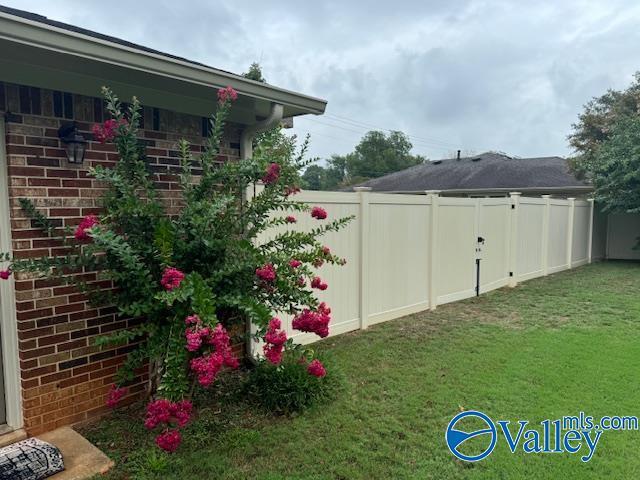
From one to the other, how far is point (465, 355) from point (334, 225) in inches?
87.6

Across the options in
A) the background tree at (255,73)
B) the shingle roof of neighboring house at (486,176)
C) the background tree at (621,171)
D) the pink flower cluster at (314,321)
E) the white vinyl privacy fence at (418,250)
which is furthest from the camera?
the shingle roof of neighboring house at (486,176)

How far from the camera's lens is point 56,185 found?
3.11 metres

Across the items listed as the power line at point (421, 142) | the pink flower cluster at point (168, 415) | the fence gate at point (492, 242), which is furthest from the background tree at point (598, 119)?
the power line at point (421, 142)

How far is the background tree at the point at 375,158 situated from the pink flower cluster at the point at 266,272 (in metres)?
43.2

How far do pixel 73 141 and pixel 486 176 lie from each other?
19.1 metres

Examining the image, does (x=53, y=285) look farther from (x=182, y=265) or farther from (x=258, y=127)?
(x=258, y=127)

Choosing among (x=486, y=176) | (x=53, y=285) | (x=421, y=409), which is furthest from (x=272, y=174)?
(x=486, y=176)

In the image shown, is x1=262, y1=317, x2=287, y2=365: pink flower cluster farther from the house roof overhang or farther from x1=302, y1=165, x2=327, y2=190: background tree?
x1=302, y1=165, x2=327, y2=190: background tree

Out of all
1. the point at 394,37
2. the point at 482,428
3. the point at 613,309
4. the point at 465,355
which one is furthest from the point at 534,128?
the point at 482,428

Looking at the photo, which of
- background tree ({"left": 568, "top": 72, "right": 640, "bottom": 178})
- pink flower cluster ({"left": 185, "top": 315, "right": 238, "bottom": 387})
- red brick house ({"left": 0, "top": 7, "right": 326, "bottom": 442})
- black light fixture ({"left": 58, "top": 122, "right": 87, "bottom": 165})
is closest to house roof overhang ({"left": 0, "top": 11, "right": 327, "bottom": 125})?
red brick house ({"left": 0, "top": 7, "right": 326, "bottom": 442})

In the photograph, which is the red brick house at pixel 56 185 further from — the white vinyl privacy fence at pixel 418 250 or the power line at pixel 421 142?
the power line at pixel 421 142

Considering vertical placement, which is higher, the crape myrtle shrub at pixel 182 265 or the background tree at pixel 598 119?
the background tree at pixel 598 119

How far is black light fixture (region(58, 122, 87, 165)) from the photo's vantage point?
3074 mm

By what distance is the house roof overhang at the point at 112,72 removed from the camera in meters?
2.53
